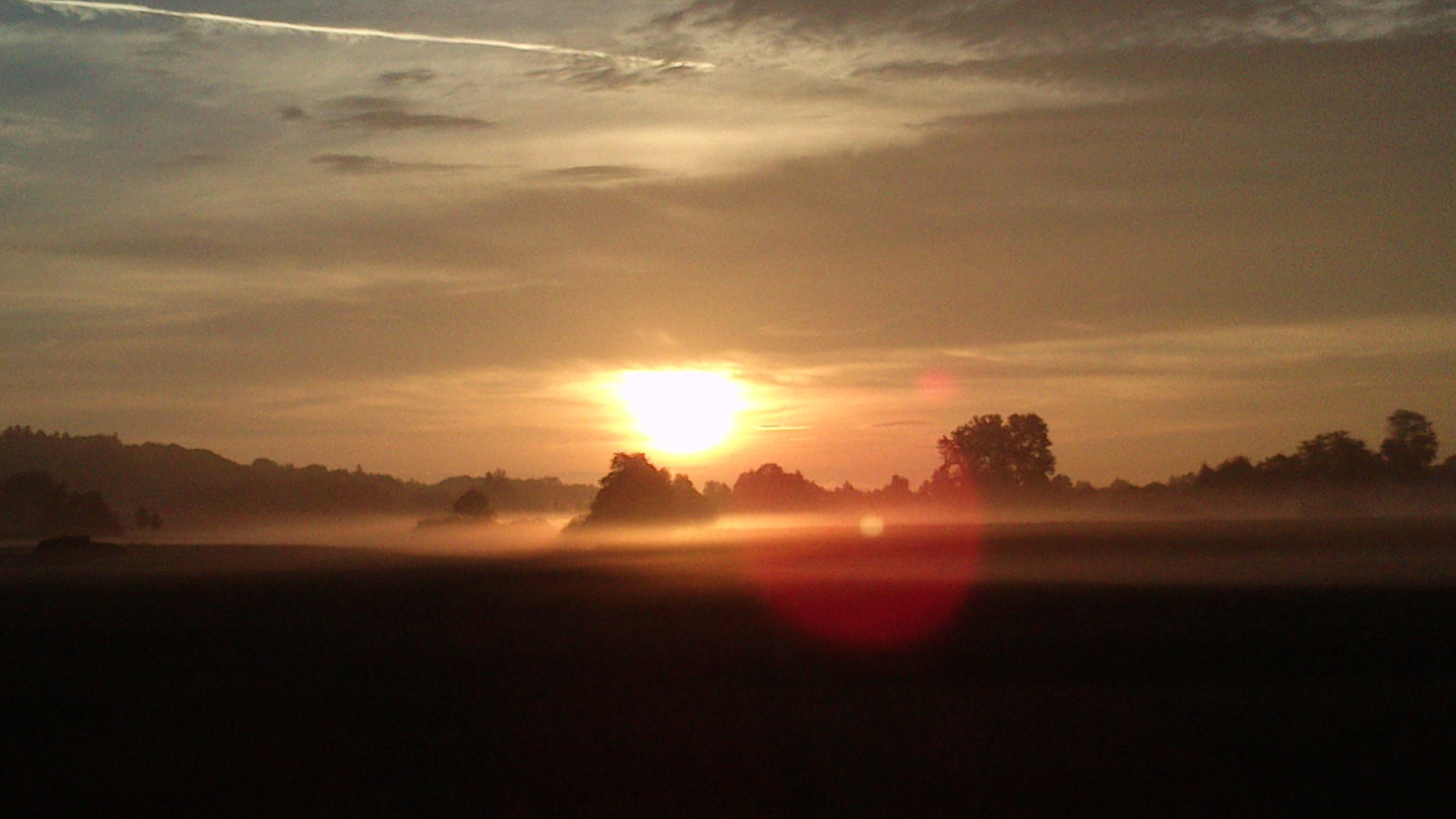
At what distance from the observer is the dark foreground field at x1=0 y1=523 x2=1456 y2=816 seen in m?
13.3

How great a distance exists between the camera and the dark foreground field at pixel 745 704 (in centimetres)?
1327

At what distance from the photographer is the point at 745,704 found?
1780cm

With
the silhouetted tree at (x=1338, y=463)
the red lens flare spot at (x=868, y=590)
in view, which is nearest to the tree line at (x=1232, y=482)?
the silhouetted tree at (x=1338, y=463)

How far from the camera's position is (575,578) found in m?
44.2

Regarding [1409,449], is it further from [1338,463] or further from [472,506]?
[472,506]

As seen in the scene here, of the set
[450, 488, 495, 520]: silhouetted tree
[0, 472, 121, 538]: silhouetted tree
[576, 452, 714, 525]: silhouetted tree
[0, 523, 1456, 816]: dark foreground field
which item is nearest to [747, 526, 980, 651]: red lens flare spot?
[0, 523, 1456, 816]: dark foreground field

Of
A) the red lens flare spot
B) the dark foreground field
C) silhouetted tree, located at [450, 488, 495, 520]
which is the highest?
silhouetted tree, located at [450, 488, 495, 520]

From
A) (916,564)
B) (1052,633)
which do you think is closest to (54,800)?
(1052,633)

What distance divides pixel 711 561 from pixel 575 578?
12323 millimetres

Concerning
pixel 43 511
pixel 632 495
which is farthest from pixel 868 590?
pixel 43 511

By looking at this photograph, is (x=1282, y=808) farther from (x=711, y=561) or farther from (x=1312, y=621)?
(x=711, y=561)

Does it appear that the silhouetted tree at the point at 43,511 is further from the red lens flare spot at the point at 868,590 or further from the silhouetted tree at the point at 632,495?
the red lens flare spot at the point at 868,590

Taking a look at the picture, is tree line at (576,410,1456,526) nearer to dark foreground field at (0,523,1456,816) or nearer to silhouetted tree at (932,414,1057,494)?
silhouetted tree at (932,414,1057,494)

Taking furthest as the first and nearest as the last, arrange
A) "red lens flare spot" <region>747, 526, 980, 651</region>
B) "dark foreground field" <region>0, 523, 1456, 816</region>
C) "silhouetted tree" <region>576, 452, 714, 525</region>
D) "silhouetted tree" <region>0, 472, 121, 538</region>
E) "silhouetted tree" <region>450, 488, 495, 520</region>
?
1. "silhouetted tree" <region>0, 472, 121, 538</region>
2. "silhouetted tree" <region>450, 488, 495, 520</region>
3. "silhouetted tree" <region>576, 452, 714, 525</region>
4. "red lens flare spot" <region>747, 526, 980, 651</region>
5. "dark foreground field" <region>0, 523, 1456, 816</region>
